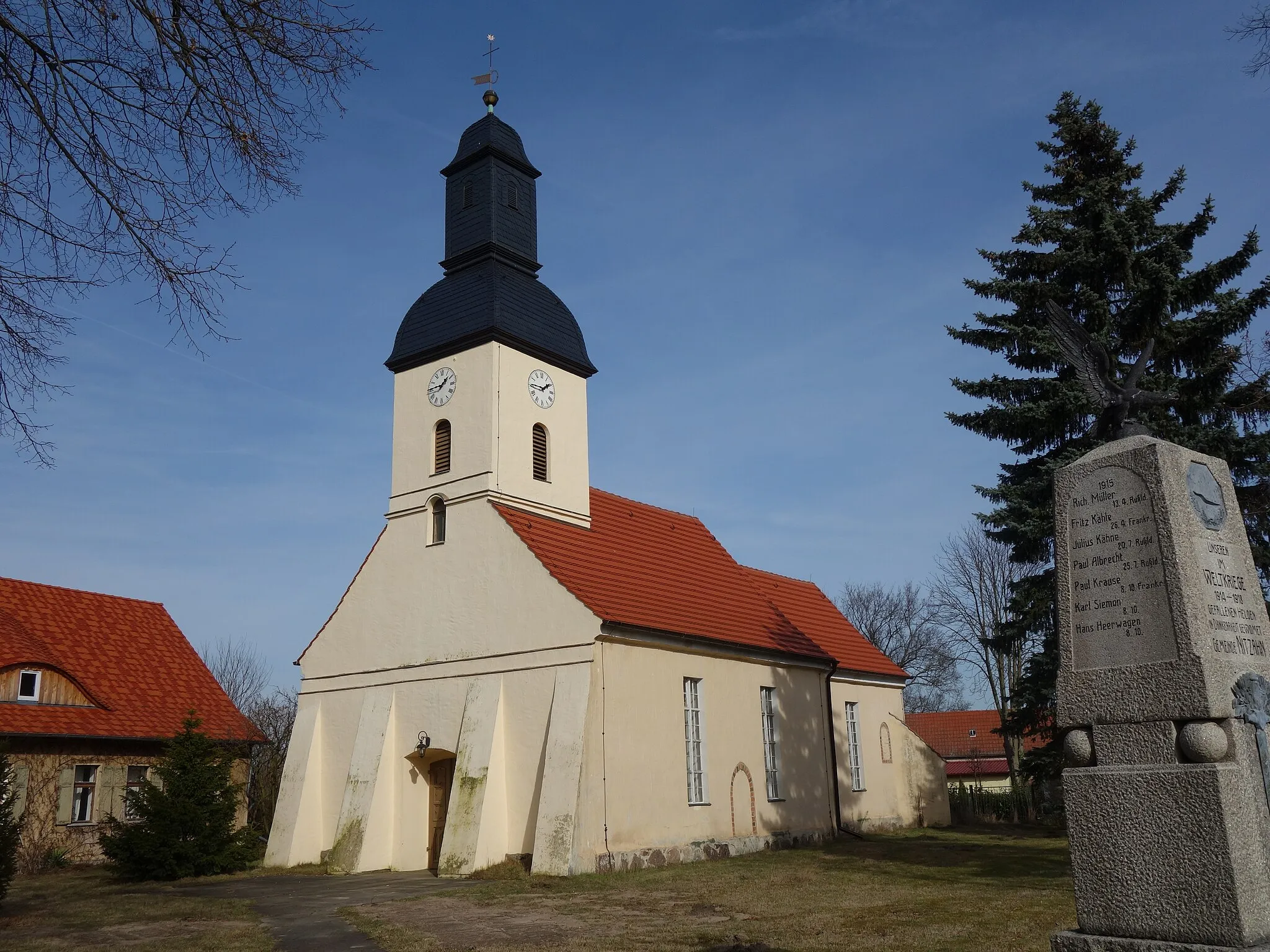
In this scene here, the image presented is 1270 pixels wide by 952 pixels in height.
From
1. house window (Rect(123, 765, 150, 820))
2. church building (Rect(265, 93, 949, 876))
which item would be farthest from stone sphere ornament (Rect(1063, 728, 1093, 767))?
house window (Rect(123, 765, 150, 820))

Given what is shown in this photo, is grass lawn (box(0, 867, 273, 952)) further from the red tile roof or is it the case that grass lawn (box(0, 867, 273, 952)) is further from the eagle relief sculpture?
the eagle relief sculpture

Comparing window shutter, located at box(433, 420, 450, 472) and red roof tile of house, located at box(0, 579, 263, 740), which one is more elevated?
window shutter, located at box(433, 420, 450, 472)

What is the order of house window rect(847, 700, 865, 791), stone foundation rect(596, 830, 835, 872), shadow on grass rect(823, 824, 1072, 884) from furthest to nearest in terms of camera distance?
house window rect(847, 700, 865, 791) → stone foundation rect(596, 830, 835, 872) → shadow on grass rect(823, 824, 1072, 884)

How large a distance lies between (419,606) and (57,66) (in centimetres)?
1613

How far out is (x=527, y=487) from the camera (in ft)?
69.9

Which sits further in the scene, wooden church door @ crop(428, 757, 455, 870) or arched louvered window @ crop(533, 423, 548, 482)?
arched louvered window @ crop(533, 423, 548, 482)

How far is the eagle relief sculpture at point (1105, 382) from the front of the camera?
22.5 feet

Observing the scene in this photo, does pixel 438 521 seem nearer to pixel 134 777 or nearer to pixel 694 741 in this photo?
pixel 694 741

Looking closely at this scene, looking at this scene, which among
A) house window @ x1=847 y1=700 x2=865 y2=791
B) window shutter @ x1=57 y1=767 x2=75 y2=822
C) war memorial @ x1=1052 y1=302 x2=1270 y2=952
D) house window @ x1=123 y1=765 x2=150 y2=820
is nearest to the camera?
war memorial @ x1=1052 y1=302 x2=1270 y2=952

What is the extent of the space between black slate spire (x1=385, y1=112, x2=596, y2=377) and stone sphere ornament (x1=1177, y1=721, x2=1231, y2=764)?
56.3ft

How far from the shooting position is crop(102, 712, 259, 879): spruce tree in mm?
18375

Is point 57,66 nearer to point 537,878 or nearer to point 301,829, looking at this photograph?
point 537,878

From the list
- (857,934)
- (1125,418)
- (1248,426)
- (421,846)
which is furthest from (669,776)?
(1125,418)

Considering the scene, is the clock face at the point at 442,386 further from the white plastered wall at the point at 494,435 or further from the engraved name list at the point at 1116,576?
the engraved name list at the point at 1116,576
